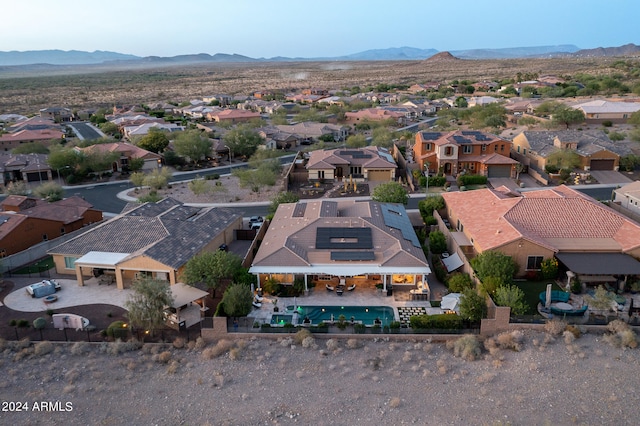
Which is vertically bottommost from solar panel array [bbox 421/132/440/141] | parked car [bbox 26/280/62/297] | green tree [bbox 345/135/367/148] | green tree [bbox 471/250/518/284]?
parked car [bbox 26/280/62/297]

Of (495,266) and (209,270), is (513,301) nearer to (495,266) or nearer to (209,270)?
(495,266)

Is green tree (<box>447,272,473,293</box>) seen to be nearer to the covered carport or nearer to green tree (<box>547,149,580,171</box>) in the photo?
the covered carport

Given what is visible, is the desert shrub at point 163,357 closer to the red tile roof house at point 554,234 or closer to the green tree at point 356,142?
the red tile roof house at point 554,234

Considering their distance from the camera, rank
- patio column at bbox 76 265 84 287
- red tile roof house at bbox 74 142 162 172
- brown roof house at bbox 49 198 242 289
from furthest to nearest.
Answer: red tile roof house at bbox 74 142 162 172, patio column at bbox 76 265 84 287, brown roof house at bbox 49 198 242 289

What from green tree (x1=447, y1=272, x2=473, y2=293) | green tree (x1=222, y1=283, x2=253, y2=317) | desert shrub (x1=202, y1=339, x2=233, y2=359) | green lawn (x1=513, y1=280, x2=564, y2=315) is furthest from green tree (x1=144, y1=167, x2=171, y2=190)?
green lawn (x1=513, y1=280, x2=564, y2=315)

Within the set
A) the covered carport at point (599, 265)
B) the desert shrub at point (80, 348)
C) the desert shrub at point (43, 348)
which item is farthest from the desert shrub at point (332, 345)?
the covered carport at point (599, 265)

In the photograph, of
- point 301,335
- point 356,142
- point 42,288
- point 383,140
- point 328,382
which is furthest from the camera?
point 383,140

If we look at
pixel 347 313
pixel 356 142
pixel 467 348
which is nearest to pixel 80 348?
pixel 347 313
